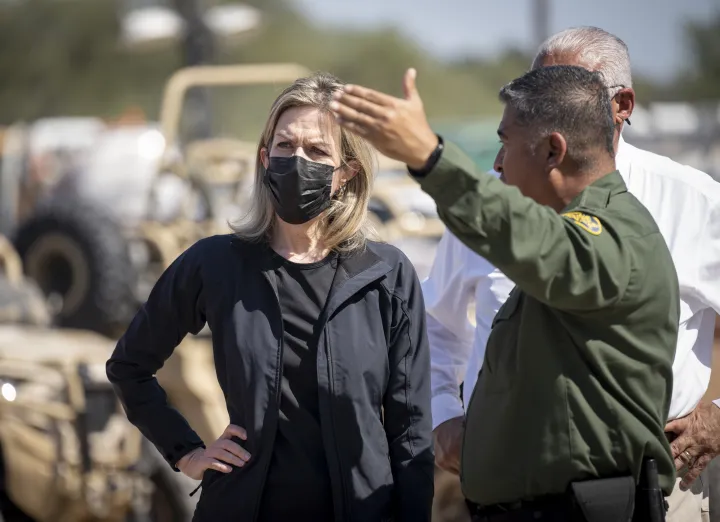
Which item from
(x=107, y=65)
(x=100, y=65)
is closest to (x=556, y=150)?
(x=100, y=65)

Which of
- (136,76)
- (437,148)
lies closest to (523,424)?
(437,148)

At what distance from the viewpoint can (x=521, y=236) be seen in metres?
2.15

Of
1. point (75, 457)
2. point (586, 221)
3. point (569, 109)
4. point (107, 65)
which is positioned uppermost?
point (569, 109)

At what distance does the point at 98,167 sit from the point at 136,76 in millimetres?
37172

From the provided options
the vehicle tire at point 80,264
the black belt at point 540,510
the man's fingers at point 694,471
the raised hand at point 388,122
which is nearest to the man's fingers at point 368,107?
the raised hand at point 388,122

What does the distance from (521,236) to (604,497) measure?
0.58 meters

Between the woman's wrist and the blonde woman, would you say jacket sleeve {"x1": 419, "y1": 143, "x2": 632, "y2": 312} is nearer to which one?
the blonde woman

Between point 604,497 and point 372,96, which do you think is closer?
point 372,96

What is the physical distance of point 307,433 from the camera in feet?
8.97

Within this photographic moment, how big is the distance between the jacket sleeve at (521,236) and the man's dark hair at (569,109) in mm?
246

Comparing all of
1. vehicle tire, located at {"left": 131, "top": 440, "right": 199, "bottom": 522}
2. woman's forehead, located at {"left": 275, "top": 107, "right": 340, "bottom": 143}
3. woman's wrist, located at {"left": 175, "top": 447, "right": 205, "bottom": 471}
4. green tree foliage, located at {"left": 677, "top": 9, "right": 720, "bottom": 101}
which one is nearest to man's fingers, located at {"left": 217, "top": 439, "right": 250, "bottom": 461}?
woman's wrist, located at {"left": 175, "top": 447, "right": 205, "bottom": 471}

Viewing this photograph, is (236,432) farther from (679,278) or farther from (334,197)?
(679,278)

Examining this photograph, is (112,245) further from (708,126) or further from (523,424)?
(708,126)

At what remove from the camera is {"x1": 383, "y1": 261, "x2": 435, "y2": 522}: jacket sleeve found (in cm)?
283
